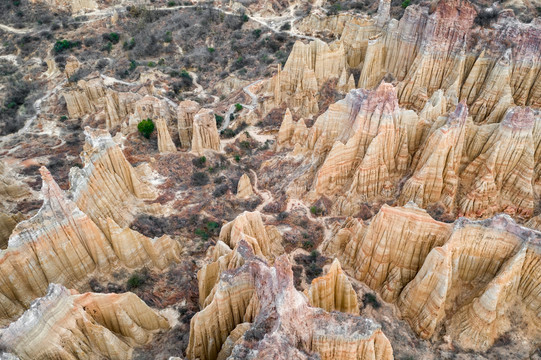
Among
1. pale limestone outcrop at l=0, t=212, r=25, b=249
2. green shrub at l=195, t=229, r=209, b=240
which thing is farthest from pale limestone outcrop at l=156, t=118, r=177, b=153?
pale limestone outcrop at l=0, t=212, r=25, b=249

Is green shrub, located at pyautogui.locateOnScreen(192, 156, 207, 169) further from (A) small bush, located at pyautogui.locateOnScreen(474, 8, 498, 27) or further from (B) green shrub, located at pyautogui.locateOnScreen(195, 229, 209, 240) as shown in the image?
(A) small bush, located at pyautogui.locateOnScreen(474, 8, 498, 27)

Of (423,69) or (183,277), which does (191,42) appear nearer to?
(423,69)

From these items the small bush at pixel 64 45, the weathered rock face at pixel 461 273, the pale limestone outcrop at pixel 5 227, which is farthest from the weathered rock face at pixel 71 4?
the weathered rock face at pixel 461 273

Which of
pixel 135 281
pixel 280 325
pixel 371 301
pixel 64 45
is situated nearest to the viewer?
pixel 280 325

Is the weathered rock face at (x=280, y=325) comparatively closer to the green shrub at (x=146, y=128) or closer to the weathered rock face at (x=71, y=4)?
the green shrub at (x=146, y=128)

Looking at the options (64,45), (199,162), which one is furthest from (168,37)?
(199,162)

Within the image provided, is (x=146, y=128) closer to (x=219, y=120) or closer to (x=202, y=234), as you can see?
(x=219, y=120)

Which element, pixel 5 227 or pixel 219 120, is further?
pixel 219 120
